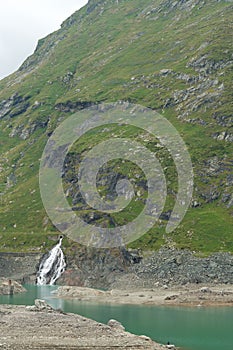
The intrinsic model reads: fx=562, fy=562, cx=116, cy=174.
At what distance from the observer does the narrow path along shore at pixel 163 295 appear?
13012 centimetres

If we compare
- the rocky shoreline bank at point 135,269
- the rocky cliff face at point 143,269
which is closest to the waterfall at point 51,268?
the rocky shoreline bank at point 135,269

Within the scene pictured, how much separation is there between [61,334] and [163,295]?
6577 centimetres

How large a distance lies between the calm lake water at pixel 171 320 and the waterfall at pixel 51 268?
43.2 metres

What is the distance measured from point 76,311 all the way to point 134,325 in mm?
22606

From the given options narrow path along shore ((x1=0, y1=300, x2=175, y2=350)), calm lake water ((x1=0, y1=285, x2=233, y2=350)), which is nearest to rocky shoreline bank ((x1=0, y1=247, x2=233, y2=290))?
calm lake water ((x1=0, y1=285, x2=233, y2=350))

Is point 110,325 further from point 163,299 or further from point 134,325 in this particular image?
point 163,299

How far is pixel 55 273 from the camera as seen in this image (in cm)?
18762

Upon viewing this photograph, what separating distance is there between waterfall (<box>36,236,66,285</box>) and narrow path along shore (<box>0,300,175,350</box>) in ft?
292

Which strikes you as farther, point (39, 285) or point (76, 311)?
point (39, 285)

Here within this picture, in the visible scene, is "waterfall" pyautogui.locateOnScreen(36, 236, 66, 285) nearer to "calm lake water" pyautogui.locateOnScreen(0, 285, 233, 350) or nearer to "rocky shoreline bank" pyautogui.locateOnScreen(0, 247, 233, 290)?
"rocky shoreline bank" pyautogui.locateOnScreen(0, 247, 233, 290)

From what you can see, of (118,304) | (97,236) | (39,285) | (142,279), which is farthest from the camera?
(97,236)

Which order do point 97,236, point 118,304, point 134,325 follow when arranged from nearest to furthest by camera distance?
point 134,325 → point 118,304 → point 97,236

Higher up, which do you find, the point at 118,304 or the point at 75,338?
the point at 75,338

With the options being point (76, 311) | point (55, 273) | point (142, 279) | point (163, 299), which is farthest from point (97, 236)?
point (76, 311)
